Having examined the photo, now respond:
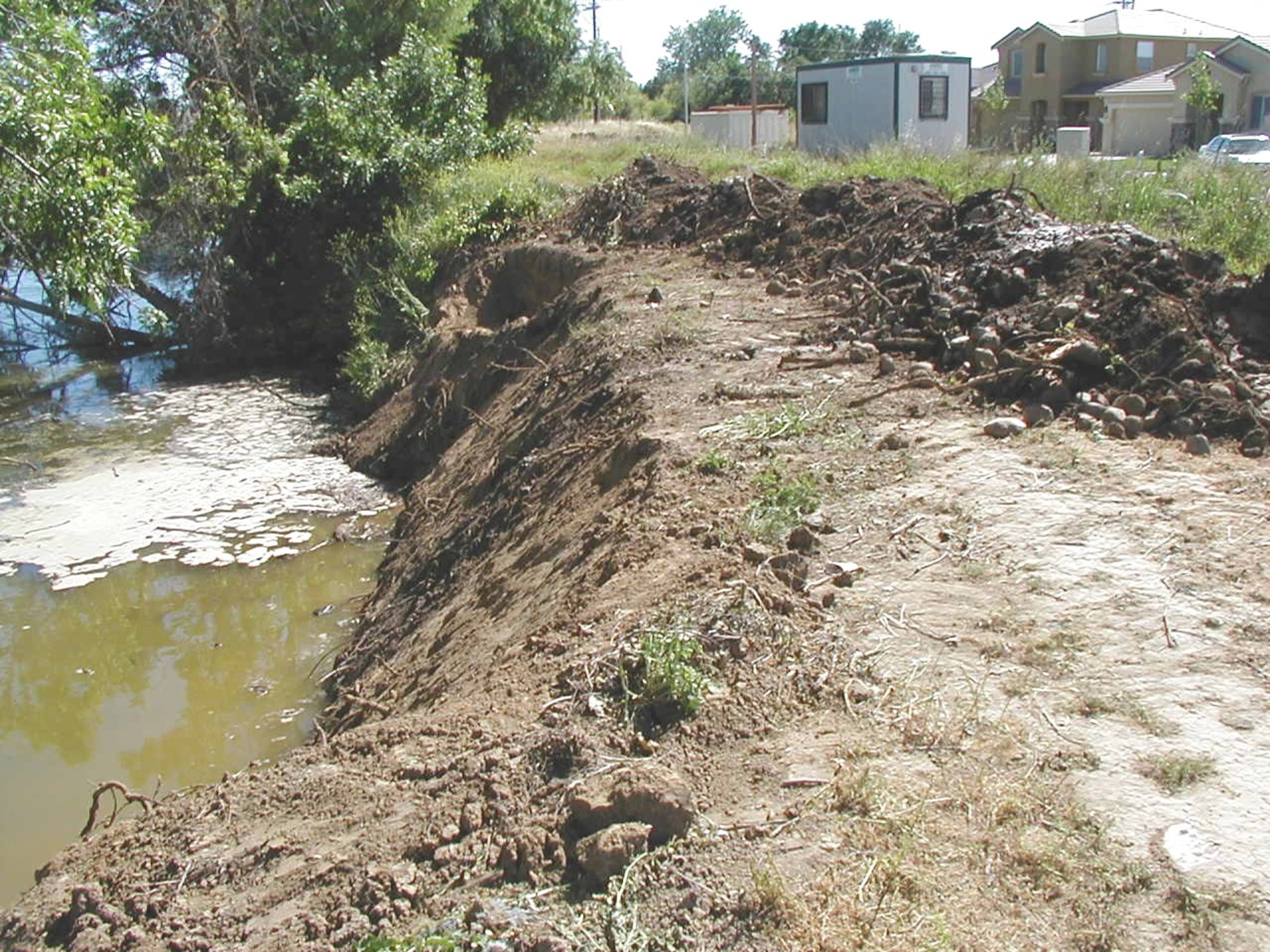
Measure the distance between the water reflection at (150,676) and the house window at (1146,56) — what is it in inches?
1674

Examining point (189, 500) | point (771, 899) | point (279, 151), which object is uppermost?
point (279, 151)

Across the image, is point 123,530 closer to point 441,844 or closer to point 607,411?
point 607,411

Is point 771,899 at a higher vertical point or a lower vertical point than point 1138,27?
lower

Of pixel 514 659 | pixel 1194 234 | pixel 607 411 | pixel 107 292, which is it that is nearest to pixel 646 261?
pixel 607 411

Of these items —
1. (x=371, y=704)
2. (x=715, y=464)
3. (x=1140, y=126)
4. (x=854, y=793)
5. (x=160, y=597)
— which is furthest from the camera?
(x=1140, y=126)

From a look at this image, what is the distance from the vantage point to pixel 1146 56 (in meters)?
43.2

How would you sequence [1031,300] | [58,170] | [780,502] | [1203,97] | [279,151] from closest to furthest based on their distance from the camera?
1. [780,502]
2. [1031,300]
3. [58,170]
4. [279,151]
5. [1203,97]

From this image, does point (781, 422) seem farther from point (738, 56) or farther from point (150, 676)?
point (738, 56)

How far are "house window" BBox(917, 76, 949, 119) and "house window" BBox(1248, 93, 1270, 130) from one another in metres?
18.0

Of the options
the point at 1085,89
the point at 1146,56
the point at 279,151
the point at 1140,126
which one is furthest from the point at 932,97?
the point at 1146,56

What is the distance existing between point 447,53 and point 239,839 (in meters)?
15.8

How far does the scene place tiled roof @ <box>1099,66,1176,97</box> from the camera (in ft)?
123

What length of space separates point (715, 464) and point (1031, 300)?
9.36 ft

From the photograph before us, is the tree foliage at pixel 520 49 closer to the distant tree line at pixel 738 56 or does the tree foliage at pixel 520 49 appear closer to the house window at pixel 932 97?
the house window at pixel 932 97
